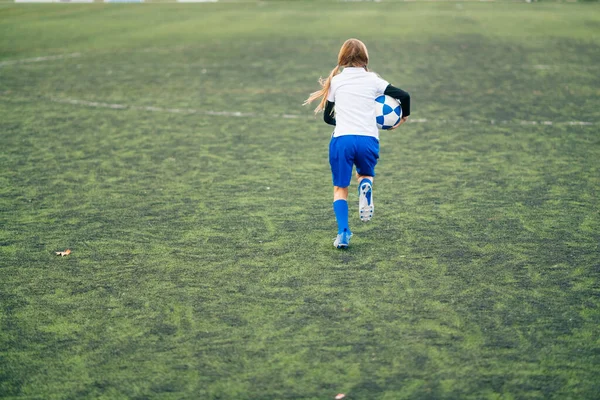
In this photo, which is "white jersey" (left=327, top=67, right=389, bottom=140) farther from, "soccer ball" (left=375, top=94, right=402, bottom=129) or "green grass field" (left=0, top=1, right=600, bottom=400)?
"green grass field" (left=0, top=1, right=600, bottom=400)

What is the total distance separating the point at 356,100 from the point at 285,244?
129cm

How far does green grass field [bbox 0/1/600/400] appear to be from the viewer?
4.49 meters

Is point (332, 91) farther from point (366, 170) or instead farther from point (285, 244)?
point (285, 244)

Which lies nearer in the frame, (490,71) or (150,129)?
(150,129)

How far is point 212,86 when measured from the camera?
46.0 feet

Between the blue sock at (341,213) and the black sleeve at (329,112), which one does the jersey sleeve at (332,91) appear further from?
the blue sock at (341,213)

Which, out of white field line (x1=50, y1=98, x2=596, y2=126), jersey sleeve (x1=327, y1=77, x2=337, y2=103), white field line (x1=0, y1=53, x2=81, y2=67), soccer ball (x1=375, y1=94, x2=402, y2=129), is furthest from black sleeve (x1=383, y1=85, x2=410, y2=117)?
white field line (x1=0, y1=53, x2=81, y2=67)

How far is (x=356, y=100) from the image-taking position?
20.3 ft

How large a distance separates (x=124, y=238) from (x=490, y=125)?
590cm

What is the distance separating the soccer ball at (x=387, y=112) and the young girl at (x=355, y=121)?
9.8 inches

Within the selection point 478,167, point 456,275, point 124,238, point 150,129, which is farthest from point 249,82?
point 456,275

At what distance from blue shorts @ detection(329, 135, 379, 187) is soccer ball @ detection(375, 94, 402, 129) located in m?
0.37

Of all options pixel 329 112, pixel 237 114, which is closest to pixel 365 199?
pixel 329 112

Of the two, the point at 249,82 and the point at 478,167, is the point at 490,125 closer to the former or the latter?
the point at 478,167
